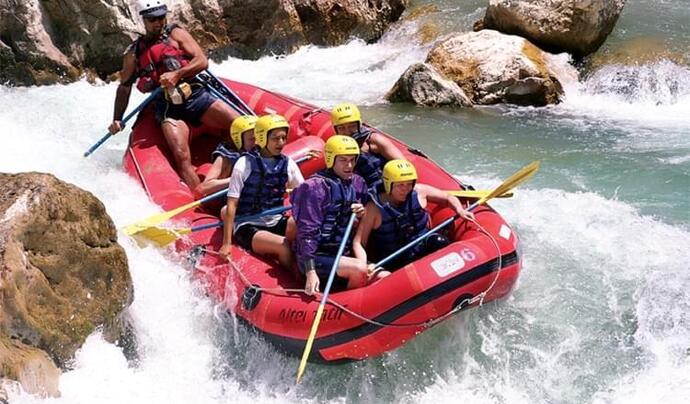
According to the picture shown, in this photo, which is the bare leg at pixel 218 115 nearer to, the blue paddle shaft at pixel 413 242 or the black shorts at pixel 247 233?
the black shorts at pixel 247 233

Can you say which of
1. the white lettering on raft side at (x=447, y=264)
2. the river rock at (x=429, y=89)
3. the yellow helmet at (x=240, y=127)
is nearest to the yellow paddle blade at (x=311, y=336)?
the white lettering on raft side at (x=447, y=264)

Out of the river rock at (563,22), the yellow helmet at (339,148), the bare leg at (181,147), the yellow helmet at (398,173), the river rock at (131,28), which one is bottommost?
the river rock at (131,28)

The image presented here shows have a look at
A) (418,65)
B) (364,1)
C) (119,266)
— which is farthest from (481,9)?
(119,266)

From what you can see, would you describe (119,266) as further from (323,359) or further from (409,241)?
(409,241)

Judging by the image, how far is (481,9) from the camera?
11883 millimetres

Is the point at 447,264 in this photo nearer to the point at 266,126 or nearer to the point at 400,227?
the point at 400,227

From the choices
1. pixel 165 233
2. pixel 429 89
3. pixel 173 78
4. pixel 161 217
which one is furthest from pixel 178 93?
pixel 429 89

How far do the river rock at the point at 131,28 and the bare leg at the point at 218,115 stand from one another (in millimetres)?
4564

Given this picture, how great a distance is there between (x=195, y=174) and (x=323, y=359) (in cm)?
207

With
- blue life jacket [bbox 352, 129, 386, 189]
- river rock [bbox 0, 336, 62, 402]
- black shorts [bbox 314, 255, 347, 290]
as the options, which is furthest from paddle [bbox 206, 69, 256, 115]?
river rock [bbox 0, 336, 62, 402]

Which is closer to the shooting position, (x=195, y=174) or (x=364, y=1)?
(x=195, y=174)

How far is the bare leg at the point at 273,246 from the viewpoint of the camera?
4520mm

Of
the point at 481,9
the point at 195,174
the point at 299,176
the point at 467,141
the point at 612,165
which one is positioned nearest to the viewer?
the point at 299,176

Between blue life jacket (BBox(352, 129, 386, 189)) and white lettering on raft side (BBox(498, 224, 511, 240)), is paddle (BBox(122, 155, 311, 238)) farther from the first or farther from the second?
white lettering on raft side (BBox(498, 224, 511, 240))
